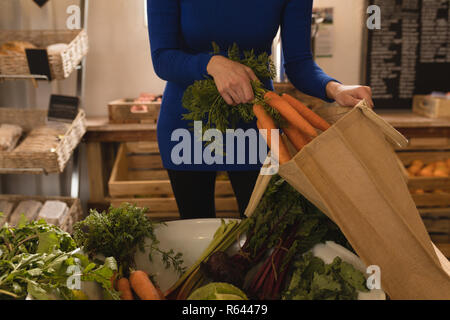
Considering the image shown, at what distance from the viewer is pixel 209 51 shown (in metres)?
1.27

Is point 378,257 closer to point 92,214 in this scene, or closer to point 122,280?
point 122,280

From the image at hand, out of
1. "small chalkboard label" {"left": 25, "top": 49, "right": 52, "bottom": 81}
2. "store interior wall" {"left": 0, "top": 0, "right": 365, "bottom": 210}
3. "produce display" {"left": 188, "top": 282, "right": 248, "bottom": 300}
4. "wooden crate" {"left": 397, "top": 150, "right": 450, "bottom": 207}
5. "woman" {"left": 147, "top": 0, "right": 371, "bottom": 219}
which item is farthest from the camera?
"store interior wall" {"left": 0, "top": 0, "right": 365, "bottom": 210}

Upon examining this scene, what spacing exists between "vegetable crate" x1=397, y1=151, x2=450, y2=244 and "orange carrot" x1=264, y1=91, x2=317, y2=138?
6.20ft

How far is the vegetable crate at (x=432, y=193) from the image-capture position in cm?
266

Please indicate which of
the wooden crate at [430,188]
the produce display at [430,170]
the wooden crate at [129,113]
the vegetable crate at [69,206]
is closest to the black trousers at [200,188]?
the vegetable crate at [69,206]

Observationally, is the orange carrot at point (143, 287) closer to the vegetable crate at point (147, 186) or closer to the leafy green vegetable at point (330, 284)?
the leafy green vegetable at point (330, 284)

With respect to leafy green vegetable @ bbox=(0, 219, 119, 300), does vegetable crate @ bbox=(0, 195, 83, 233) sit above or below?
below

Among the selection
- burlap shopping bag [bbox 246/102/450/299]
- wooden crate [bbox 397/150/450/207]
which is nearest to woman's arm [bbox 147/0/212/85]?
burlap shopping bag [bbox 246/102/450/299]

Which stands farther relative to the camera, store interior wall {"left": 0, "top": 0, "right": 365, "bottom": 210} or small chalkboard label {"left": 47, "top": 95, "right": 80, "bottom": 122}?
store interior wall {"left": 0, "top": 0, "right": 365, "bottom": 210}

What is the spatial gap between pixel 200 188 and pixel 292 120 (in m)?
0.55

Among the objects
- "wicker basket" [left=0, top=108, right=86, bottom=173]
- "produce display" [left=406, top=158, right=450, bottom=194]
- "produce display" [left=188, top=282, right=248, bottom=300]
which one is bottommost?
"produce display" [left=406, top=158, right=450, bottom=194]

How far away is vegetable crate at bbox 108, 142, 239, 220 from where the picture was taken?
2.48 metres

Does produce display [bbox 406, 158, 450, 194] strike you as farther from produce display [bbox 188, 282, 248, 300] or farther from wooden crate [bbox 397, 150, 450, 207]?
produce display [bbox 188, 282, 248, 300]
